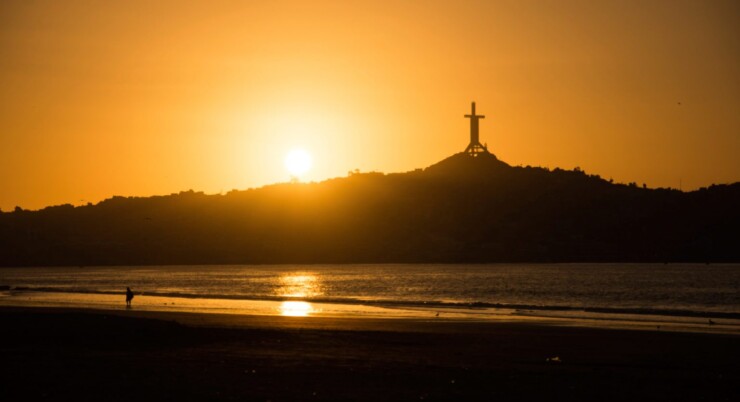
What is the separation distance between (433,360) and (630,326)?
2204 centimetres

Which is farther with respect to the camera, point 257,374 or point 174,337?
point 174,337

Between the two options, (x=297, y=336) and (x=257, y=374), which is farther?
(x=297, y=336)

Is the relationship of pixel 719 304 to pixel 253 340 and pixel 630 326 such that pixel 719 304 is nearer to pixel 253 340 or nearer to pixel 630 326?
pixel 630 326

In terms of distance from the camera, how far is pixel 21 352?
27.4m

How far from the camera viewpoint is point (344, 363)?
2652cm

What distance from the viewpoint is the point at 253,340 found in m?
33.3

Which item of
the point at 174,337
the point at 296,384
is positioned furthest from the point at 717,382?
the point at 174,337

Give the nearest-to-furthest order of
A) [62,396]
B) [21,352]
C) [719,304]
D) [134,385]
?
[62,396], [134,385], [21,352], [719,304]

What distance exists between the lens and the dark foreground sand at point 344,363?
21125 millimetres

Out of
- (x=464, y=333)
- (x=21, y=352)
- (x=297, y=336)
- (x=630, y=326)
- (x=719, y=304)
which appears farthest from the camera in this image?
(x=719, y=304)

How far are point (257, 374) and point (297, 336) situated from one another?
37.8 ft

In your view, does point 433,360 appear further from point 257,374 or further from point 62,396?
point 62,396

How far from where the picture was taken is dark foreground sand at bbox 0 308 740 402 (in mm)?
21125

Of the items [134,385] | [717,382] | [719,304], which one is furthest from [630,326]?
[719,304]
